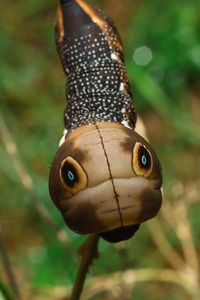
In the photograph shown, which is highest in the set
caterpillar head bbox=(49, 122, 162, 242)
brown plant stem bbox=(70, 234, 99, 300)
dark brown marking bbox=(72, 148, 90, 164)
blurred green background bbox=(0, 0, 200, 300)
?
dark brown marking bbox=(72, 148, 90, 164)

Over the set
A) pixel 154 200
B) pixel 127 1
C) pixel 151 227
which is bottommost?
pixel 151 227

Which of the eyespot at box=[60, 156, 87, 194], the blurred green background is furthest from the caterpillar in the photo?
the blurred green background

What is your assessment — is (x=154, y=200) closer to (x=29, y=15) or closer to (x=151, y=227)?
(x=151, y=227)

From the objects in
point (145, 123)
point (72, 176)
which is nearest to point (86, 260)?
point (72, 176)

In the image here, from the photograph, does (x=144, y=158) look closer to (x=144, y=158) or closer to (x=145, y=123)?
(x=144, y=158)

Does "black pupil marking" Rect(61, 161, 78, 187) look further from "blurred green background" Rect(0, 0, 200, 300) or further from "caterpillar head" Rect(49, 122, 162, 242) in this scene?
"blurred green background" Rect(0, 0, 200, 300)

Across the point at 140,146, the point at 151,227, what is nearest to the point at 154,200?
the point at 140,146

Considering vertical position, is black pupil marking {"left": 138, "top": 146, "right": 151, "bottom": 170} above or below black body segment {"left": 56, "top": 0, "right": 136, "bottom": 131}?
below
